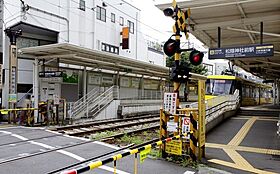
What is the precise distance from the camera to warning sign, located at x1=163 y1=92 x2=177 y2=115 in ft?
22.9

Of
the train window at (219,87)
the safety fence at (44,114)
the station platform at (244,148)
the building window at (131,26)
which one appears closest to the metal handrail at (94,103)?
the safety fence at (44,114)

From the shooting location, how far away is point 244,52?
37.3 feet

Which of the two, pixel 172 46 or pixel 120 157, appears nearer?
pixel 120 157

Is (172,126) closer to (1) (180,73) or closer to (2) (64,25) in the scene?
(1) (180,73)

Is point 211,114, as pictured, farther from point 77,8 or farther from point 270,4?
point 77,8

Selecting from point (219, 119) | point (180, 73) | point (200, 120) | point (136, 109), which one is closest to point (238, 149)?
point (200, 120)

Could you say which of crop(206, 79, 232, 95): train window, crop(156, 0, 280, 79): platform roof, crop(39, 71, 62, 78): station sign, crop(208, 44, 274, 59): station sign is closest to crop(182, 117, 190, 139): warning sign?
crop(156, 0, 280, 79): platform roof

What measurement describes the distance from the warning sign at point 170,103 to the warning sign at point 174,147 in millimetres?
758

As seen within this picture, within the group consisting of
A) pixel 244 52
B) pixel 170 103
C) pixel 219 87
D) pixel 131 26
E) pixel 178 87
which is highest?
pixel 131 26

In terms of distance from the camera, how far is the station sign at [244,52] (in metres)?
11.0

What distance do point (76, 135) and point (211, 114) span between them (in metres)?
6.03

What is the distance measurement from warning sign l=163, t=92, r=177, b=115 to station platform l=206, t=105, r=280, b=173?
1.62 metres

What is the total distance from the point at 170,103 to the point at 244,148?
333 cm

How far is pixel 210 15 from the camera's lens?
38.3ft
